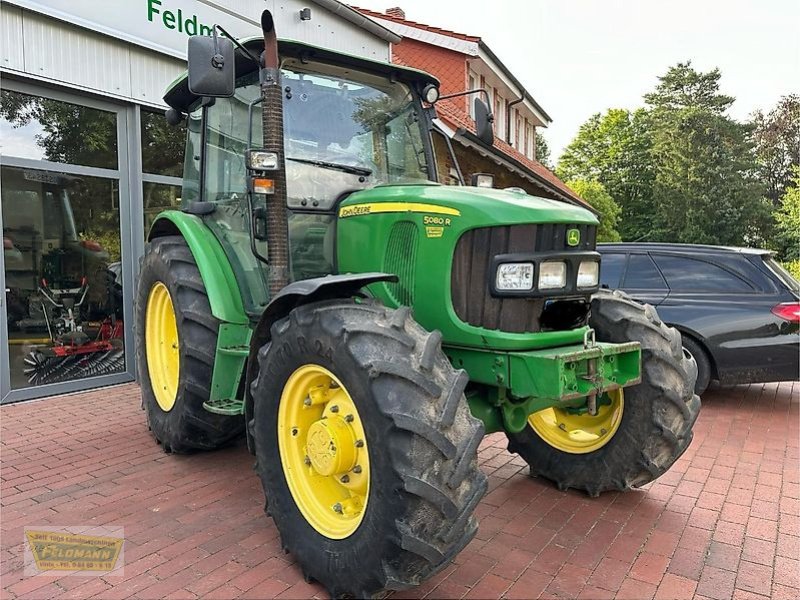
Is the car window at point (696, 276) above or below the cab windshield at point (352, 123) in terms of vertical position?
below

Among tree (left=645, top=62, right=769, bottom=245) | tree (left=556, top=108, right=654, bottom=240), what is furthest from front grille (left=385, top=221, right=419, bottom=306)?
tree (left=556, top=108, right=654, bottom=240)

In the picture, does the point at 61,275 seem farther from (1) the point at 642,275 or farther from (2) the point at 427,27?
(2) the point at 427,27

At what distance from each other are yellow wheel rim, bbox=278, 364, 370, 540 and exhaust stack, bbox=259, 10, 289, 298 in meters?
0.74

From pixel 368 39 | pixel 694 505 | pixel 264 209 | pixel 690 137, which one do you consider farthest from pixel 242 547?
pixel 690 137

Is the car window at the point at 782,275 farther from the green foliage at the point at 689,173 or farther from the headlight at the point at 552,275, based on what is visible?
the green foliage at the point at 689,173

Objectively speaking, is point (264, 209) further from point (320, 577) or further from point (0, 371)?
point (0, 371)

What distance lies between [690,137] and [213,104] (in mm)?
38405

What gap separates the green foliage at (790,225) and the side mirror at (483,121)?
31310 millimetres

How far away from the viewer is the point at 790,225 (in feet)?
102

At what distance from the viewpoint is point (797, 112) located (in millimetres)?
40969

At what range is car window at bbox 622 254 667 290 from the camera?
22.0 ft

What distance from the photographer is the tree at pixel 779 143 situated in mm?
40875

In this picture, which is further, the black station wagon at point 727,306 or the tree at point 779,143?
the tree at point 779,143

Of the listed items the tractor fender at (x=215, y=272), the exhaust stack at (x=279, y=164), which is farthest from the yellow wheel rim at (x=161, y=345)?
the exhaust stack at (x=279, y=164)
